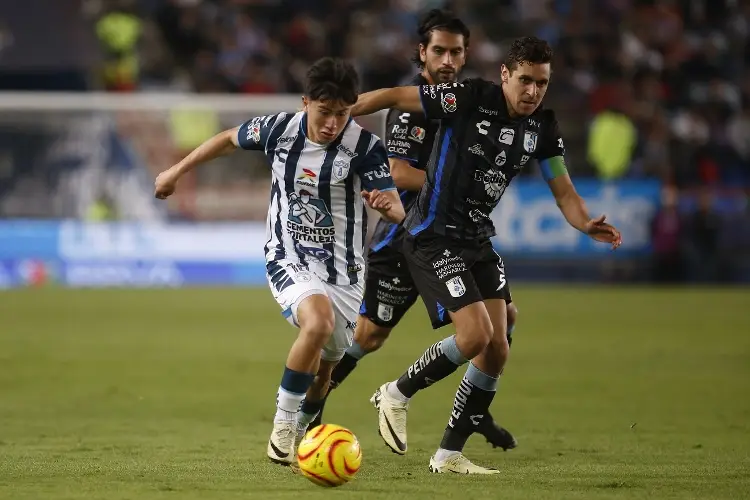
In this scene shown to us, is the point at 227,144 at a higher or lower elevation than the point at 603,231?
higher

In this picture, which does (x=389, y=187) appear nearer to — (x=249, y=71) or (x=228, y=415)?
(x=228, y=415)

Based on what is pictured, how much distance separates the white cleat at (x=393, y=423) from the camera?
22.4ft

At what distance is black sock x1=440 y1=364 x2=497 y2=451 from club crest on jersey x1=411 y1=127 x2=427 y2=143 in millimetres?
1396

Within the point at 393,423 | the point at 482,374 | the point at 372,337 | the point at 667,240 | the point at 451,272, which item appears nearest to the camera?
the point at 451,272

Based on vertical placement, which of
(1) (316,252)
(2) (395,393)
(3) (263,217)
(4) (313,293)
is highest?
(1) (316,252)

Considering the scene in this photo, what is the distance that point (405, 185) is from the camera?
700 cm

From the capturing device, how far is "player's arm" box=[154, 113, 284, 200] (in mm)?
6320

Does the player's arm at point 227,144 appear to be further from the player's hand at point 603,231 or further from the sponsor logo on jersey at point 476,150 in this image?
the player's hand at point 603,231

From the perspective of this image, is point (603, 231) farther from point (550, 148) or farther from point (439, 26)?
point (439, 26)

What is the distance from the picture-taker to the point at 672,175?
62.4 ft

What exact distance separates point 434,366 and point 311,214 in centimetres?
110

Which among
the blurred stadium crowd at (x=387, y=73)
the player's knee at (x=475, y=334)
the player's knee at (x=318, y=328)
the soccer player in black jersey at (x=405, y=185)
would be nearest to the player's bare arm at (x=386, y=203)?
the player's knee at (x=318, y=328)

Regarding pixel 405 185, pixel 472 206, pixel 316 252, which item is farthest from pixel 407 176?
pixel 316 252

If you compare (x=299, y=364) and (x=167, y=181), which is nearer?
(x=299, y=364)
